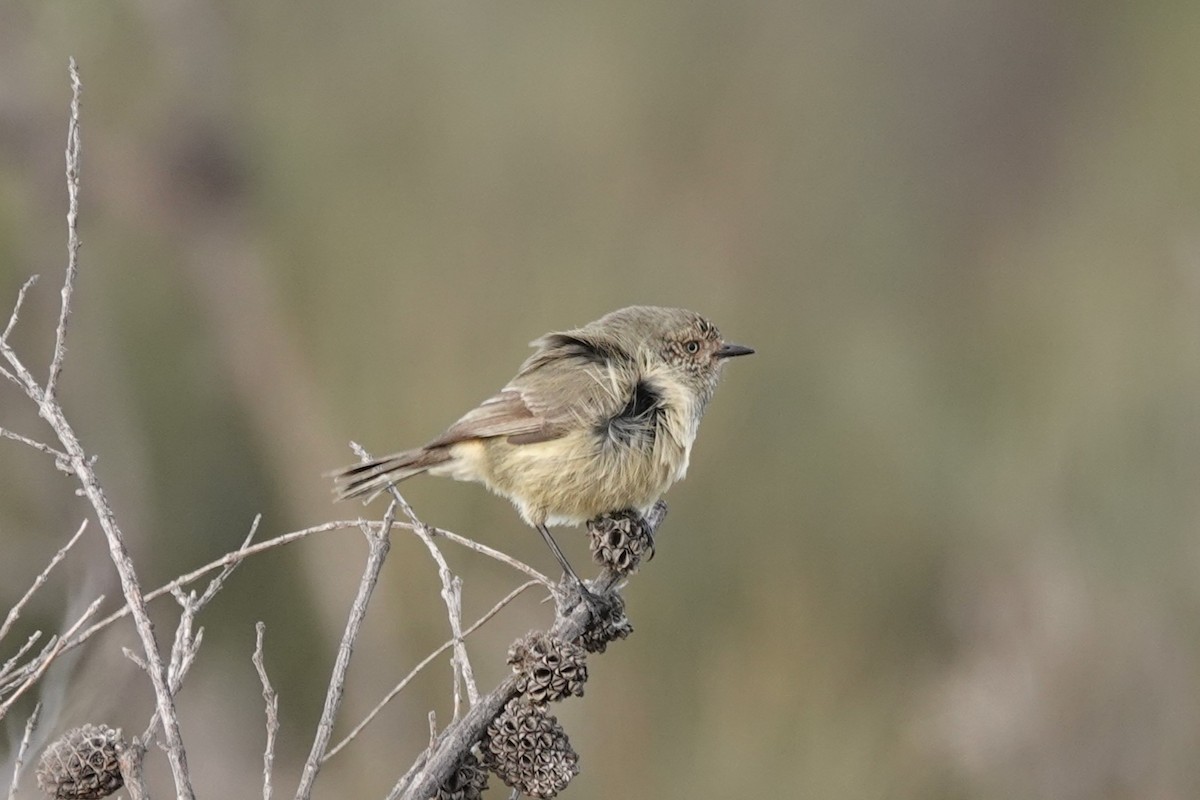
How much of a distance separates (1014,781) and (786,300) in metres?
3.76

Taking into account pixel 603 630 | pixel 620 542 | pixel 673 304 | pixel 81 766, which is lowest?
pixel 81 766

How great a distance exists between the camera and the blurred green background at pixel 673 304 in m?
6.22

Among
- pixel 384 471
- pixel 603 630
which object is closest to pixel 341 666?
pixel 603 630

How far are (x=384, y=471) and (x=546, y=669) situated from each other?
170 cm

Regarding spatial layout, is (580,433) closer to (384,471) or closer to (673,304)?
(384,471)

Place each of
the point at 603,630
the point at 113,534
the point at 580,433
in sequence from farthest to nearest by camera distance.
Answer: the point at 580,433, the point at 603,630, the point at 113,534

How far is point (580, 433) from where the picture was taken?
411 centimetres

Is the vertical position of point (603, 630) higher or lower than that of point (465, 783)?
higher

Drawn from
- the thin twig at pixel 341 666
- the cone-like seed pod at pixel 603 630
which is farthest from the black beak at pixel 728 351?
the thin twig at pixel 341 666

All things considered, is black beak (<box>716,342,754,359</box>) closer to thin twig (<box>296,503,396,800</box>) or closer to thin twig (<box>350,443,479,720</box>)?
thin twig (<box>350,443,479,720</box>)

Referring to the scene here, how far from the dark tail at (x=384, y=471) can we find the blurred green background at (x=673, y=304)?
3.38 feet

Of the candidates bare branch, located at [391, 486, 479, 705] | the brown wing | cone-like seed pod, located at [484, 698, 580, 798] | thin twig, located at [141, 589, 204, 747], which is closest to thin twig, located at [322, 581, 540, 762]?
bare branch, located at [391, 486, 479, 705]

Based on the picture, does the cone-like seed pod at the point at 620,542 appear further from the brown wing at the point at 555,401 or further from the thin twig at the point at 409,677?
the thin twig at the point at 409,677

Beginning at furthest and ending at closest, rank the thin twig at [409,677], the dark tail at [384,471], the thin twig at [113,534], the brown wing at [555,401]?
the brown wing at [555,401] < the dark tail at [384,471] < the thin twig at [409,677] < the thin twig at [113,534]
